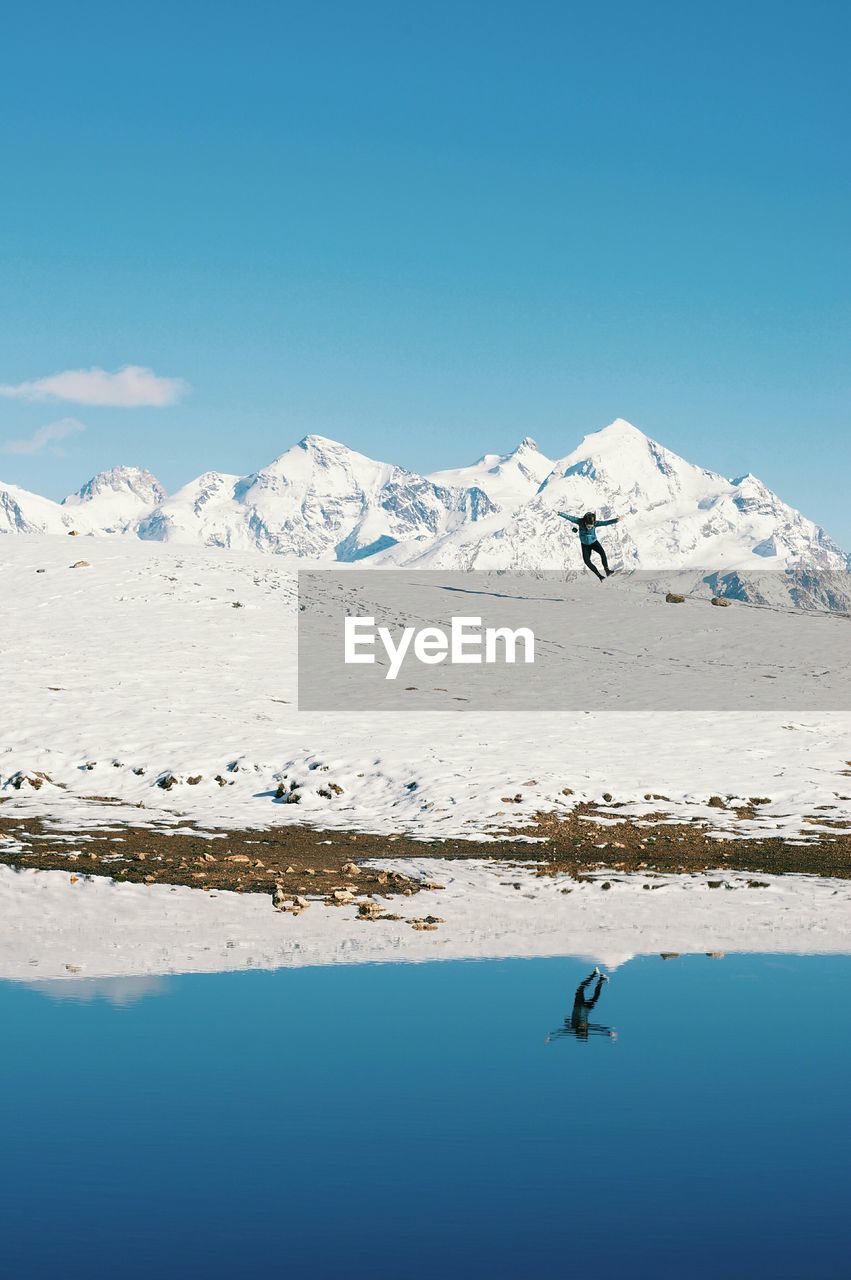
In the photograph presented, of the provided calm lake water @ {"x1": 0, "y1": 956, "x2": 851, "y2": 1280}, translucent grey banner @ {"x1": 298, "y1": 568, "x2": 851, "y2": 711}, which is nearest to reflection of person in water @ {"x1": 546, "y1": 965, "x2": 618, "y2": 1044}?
calm lake water @ {"x1": 0, "y1": 956, "x2": 851, "y2": 1280}

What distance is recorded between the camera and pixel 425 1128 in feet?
27.3

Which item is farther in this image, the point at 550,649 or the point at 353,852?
the point at 550,649

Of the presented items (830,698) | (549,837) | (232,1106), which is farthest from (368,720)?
(232,1106)

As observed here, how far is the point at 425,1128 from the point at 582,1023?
9.04 ft

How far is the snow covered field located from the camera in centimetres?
2553

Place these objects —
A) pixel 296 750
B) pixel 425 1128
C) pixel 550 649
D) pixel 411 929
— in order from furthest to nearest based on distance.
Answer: pixel 550 649 → pixel 296 750 → pixel 411 929 → pixel 425 1128

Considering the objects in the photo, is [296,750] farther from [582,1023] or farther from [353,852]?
[582,1023]

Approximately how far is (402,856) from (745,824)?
281 inches

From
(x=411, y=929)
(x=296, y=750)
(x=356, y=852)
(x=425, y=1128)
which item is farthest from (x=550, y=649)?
(x=425, y=1128)

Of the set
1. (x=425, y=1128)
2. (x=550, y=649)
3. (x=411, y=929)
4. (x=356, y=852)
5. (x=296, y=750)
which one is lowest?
(x=425, y=1128)

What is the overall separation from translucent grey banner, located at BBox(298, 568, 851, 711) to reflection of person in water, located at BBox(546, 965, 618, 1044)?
23.2 m

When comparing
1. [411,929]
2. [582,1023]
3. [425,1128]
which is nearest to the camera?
[425,1128]

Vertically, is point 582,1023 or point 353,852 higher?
point 353,852

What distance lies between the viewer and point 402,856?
817 inches
